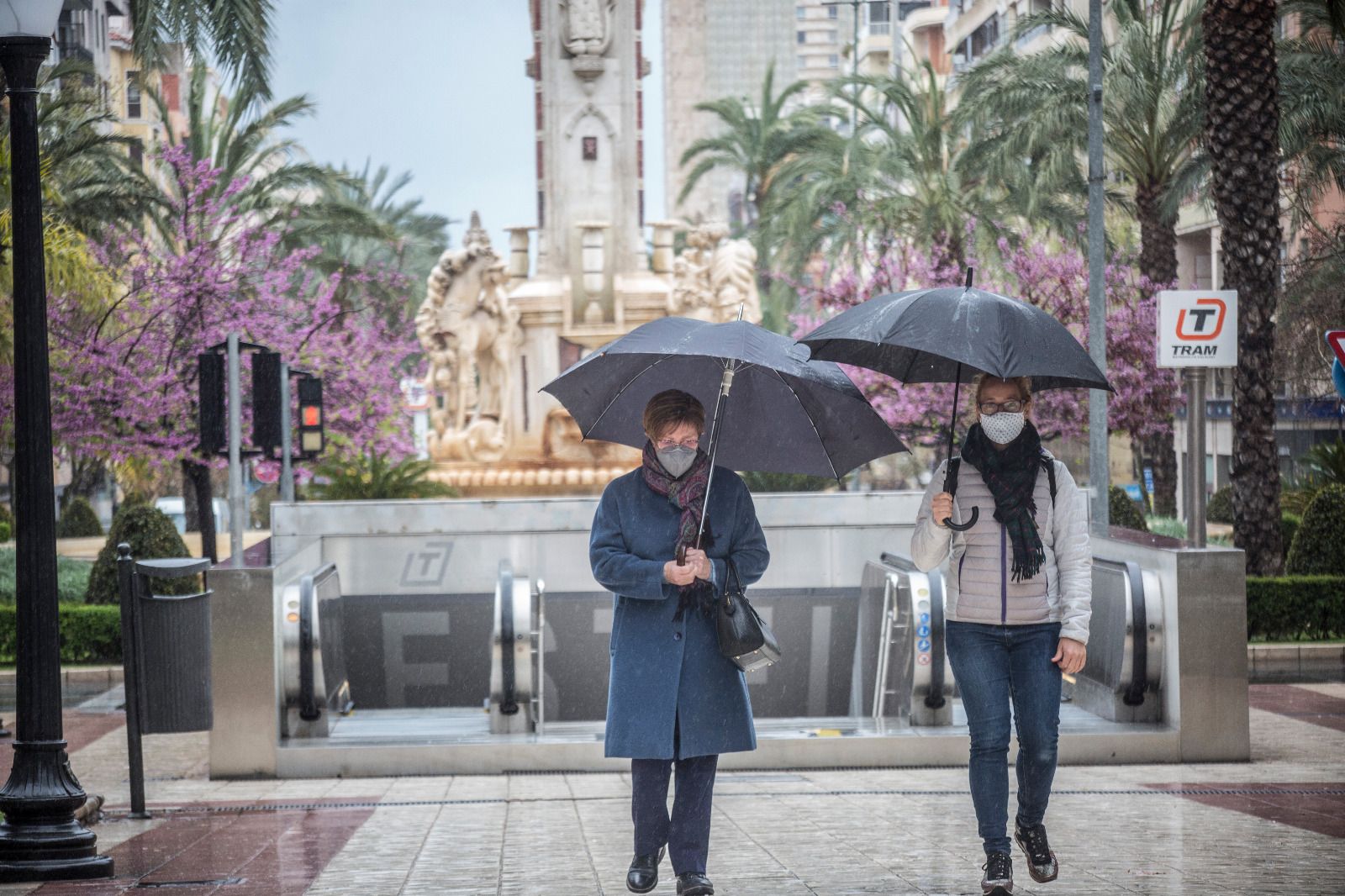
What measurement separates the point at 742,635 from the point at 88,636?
13.0m

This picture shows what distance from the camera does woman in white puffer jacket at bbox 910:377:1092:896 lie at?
19.6 feet

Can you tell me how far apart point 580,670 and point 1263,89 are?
10911mm

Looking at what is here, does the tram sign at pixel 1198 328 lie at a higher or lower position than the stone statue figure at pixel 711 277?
lower

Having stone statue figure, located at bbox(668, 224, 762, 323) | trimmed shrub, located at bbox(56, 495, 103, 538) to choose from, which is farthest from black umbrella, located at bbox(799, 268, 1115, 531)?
trimmed shrub, located at bbox(56, 495, 103, 538)

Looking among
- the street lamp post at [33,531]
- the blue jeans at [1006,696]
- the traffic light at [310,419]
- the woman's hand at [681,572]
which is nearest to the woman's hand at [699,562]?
the woman's hand at [681,572]

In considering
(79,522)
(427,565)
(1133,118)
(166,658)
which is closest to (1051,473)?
(166,658)

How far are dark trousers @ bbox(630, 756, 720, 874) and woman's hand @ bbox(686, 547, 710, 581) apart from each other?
2.05 ft

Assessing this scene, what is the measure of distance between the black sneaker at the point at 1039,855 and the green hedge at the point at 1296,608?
12259 mm

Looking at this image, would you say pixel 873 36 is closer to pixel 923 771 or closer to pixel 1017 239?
pixel 1017 239

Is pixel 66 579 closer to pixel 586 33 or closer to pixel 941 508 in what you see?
pixel 586 33

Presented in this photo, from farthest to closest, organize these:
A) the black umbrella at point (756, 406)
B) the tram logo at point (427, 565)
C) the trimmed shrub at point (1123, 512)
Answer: the trimmed shrub at point (1123, 512), the tram logo at point (427, 565), the black umbrella at point (756, 406)

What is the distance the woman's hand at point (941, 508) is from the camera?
5.96 metres

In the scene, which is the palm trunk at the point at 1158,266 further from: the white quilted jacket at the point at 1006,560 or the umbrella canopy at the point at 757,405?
the white quilted jacket at the point at 1006,560

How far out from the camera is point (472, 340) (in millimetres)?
23875
